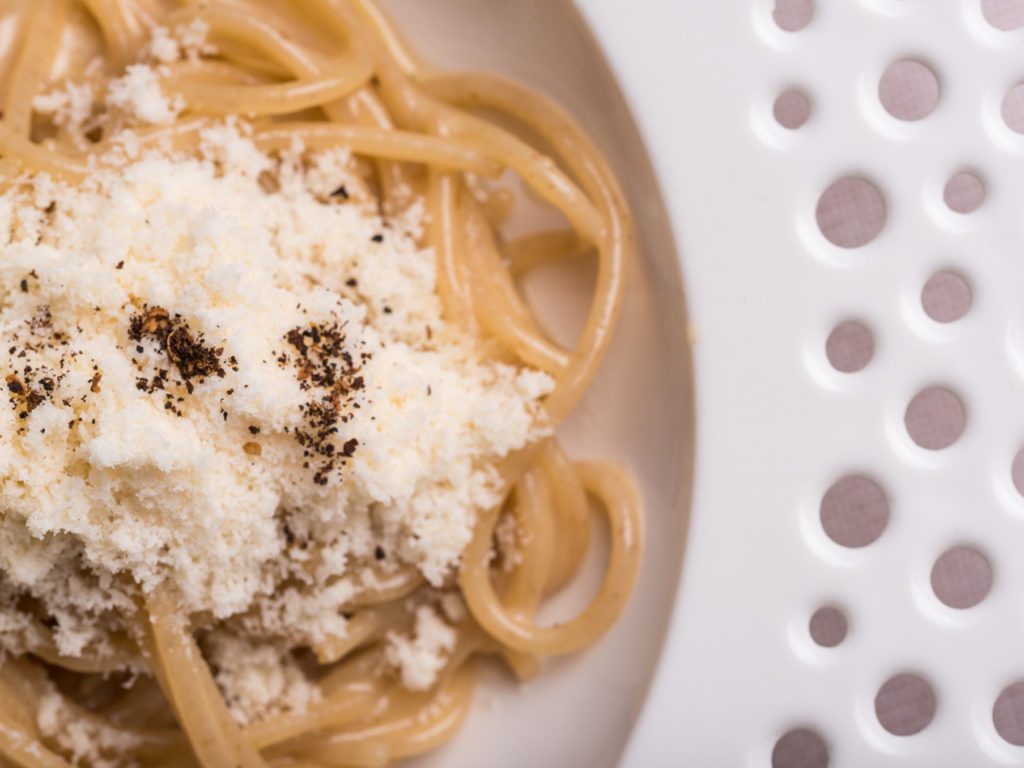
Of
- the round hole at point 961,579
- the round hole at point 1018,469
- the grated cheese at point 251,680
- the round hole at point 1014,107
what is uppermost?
the round hole at point 1014,107

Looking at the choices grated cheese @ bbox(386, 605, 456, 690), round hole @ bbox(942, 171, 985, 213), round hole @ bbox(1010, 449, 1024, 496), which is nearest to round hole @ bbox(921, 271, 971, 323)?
round hole @ bbox(942, 171, 985, 213)

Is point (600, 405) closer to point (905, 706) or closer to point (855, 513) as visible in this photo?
point (855, 513)

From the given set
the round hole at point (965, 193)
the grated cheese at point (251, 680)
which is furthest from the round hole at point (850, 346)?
A: the grated cheese at point (251, 680)

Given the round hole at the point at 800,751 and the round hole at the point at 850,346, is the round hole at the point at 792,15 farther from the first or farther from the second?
the round hole at the point at 800,751

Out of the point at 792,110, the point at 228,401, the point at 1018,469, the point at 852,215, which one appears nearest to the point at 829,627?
the point at 1018,469

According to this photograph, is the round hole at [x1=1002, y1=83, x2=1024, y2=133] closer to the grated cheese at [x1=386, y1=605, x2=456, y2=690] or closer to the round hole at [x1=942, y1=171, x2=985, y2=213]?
the round hole at [x1=942, y1=171, x2=985, y2=213]

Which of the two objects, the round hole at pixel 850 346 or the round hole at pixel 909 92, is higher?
the round hole at pixel 909 92

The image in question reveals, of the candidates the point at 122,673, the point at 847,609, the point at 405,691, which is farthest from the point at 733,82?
the point at 122,673
